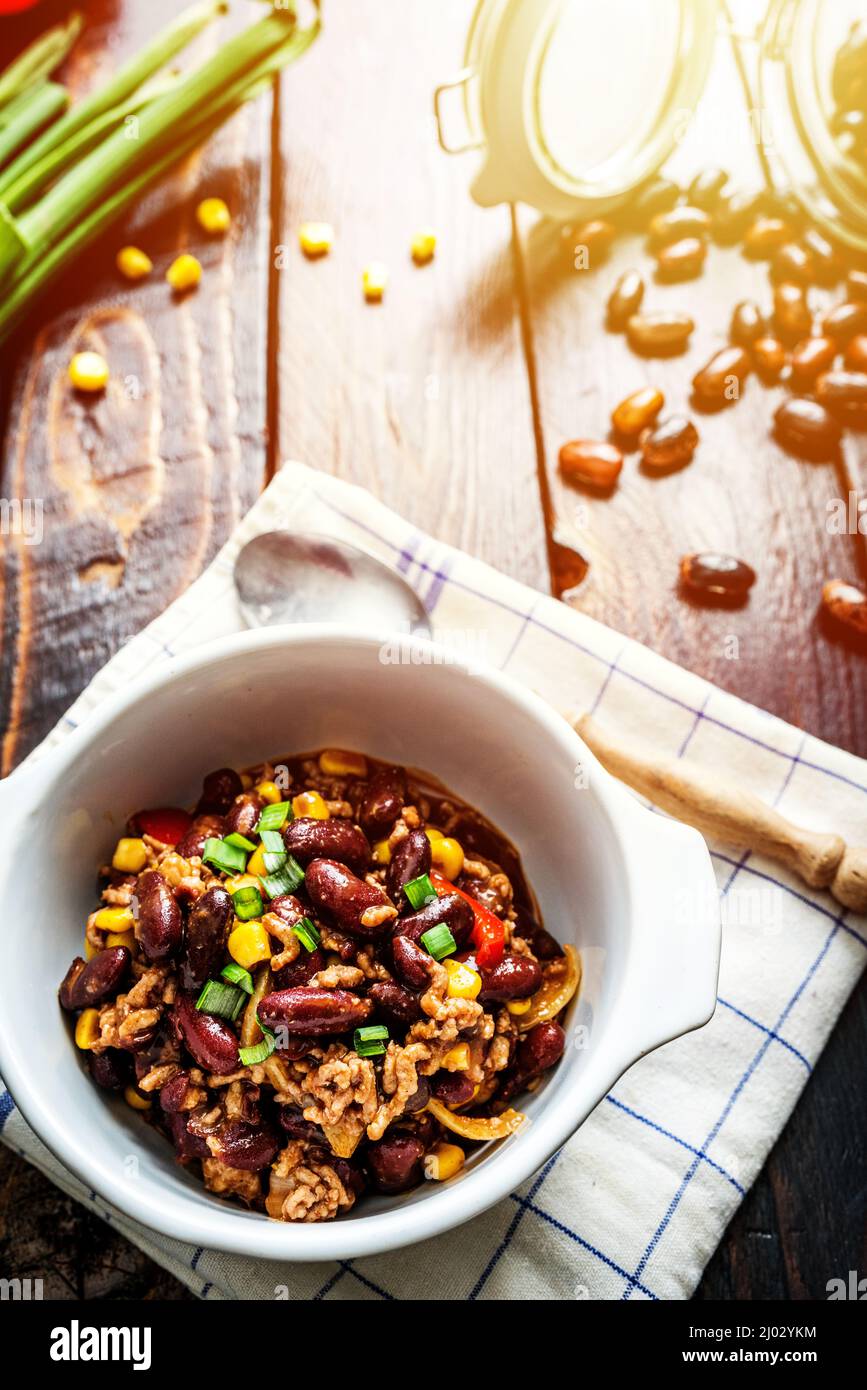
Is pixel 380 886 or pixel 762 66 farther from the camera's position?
pixel 762 66

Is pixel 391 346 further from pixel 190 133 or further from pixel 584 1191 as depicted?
pixel 584 1191

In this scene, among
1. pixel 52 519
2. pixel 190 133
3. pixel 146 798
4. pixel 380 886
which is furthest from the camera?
pixel 190 133

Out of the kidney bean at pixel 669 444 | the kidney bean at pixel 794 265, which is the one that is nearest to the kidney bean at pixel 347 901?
the kidney bean at pixel 669 444

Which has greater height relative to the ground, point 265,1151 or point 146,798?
point 146,798

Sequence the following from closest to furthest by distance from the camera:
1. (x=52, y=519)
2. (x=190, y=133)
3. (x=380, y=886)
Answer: (x=380, y=886)
(x=52, y=519)
(x=190, y=133)

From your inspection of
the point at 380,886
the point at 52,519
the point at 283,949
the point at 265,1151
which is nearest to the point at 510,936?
the point at 380,886

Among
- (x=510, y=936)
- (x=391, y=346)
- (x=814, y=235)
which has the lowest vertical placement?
(x=510, y=936)

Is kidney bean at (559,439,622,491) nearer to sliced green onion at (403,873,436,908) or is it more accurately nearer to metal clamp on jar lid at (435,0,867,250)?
metal clamp on jar lid at (435,0,867,250)

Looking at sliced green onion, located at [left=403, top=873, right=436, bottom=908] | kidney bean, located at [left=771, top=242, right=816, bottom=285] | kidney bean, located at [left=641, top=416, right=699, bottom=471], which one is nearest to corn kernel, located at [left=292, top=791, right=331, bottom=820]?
sliced green onion, located at [left=403, top=873, right=436, bottom=908]
